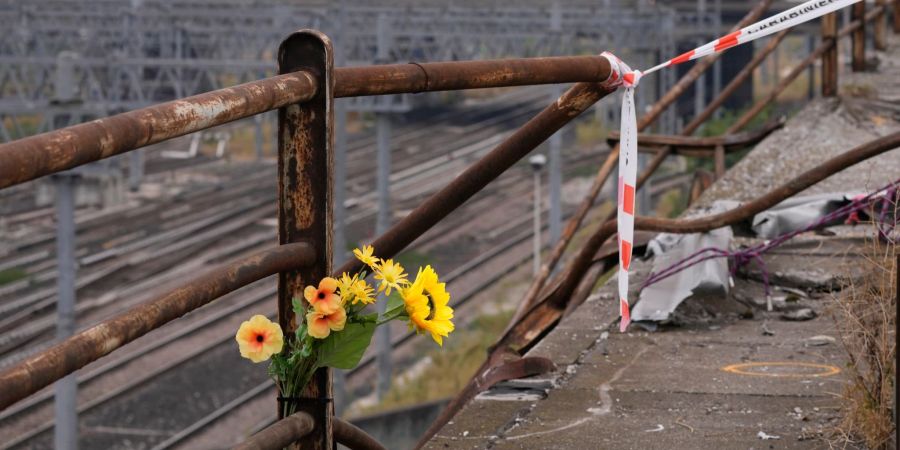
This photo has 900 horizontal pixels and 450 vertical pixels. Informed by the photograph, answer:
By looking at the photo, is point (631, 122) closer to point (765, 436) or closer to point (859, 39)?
point (765, 436)

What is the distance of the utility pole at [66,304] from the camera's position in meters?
16.4

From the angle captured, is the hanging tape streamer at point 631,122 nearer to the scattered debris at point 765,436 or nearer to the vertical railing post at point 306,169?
the scattered debris at point 765,436

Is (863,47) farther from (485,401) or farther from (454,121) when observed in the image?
(454,121)

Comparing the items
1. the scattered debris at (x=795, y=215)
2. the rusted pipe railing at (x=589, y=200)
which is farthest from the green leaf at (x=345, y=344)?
the scattered debris at (x=795, y=215)

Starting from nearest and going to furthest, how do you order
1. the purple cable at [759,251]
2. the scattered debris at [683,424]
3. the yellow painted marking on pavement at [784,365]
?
the scattered debris at [683,424] → the yellow painted marking on pavement at [784,365] → the purple cable at [759,251]

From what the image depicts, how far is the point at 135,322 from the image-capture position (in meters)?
2.05

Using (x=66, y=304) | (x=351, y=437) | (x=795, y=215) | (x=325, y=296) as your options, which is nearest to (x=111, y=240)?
(x=66, y=304)

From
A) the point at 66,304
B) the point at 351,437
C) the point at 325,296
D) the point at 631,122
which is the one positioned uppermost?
the point at 631,122

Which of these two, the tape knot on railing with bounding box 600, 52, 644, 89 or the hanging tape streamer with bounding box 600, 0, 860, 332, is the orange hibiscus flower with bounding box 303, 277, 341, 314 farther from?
the hanging tape streamer with bounding box 600, 0, 860, 332

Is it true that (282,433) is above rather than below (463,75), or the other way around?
below

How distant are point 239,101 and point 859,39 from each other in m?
9.20

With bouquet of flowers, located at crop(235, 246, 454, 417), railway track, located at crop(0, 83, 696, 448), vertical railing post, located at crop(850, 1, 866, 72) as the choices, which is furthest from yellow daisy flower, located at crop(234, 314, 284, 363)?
railway track, located at crop(0, 83, 696, 448)

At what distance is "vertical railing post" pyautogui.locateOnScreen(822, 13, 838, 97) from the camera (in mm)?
8635

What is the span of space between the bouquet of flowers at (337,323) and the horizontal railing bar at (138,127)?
35 cm
